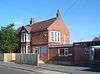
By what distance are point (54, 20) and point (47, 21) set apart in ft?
9.26

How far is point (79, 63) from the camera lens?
153 feet

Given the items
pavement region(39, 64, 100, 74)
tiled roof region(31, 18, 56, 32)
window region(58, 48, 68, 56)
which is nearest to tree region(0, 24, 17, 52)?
tiled roof region(31, 18, 56, 32)

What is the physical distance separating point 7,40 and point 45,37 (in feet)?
35.5

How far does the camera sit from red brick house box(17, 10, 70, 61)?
2288 inches

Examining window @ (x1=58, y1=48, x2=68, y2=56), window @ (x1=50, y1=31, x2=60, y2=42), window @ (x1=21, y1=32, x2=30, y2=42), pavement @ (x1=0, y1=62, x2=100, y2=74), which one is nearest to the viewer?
pavement @ (x1=0, y1=62, x2=100, y2=74)

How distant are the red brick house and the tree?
1.97 m

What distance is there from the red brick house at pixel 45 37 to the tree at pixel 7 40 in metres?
1.97

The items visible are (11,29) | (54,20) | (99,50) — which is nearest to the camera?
(99,50)

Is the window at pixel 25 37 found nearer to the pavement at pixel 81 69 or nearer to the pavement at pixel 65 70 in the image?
the pavement at pixel 65 70

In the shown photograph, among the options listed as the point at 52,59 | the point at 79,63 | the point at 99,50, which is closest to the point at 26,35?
the point at 52,59

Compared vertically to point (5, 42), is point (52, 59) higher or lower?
lower

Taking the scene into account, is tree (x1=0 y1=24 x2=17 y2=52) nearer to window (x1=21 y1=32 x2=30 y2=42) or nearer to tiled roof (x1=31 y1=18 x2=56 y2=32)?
window (x1=21 y1=32 x2=30 y2=42)

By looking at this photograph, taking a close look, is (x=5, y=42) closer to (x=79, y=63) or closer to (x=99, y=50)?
(x=79, y=63)

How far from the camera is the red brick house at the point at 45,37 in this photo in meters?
58.1
